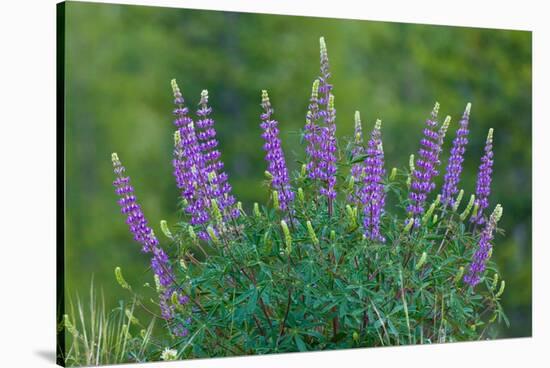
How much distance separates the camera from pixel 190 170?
6.24 metres

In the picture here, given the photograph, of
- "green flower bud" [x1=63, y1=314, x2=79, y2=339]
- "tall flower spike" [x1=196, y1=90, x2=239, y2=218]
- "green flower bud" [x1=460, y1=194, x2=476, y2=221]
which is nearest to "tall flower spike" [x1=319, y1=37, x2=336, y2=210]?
"tall flower spike" [x1=196, y1=90, x2=239, y2=218]

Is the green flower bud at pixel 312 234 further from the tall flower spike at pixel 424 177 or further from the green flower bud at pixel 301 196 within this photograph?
the tall flower spike at pixel 424 177

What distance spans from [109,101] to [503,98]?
129 inches

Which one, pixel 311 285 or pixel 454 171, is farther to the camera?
pixel 454 171

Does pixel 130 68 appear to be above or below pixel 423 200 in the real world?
above

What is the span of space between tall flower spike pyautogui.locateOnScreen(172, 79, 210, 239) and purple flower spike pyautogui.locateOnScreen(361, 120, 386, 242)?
3.39 ft

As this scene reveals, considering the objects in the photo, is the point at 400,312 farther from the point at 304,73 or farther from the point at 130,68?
the point at 130,68

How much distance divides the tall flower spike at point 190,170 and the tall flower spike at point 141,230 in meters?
0.28

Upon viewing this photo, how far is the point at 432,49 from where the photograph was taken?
816 cm

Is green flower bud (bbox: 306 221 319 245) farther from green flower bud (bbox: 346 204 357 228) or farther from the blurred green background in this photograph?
the blurred green background

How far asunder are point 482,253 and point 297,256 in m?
1.43

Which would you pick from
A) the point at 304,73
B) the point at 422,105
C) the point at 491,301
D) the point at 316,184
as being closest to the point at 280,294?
the point at 316,184

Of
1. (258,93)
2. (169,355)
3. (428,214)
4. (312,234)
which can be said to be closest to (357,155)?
(428,214)

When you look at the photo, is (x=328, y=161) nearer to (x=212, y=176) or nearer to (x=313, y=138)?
(x=313, y=138)
